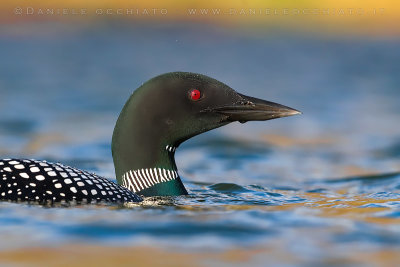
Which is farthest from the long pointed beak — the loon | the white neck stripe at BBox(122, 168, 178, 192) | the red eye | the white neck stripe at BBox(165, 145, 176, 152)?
the white neck stripe at BBox(122, 168, 178, 192)

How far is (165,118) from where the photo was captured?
5203 mm

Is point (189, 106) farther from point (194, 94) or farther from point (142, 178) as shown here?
point (142, 178)

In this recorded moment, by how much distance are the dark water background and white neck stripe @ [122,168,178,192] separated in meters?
0.14

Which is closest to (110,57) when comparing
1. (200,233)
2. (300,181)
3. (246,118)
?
(300,181)

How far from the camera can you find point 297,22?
19.1m

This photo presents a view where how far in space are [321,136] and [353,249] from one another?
5857 mm

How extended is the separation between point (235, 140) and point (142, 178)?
4186 mm

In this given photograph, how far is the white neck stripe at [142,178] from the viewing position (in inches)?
207

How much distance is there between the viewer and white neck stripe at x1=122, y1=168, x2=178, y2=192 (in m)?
5.25

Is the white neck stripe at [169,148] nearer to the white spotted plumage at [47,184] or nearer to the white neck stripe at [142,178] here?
the white neck stripe at [142,178]

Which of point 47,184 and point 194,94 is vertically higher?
point 194,94

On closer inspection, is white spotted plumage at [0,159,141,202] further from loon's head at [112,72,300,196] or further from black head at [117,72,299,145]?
black head at [117,72,299,145]

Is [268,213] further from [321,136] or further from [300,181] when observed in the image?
[321,136]

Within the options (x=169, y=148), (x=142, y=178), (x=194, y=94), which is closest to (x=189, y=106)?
(x=194, y=94)
